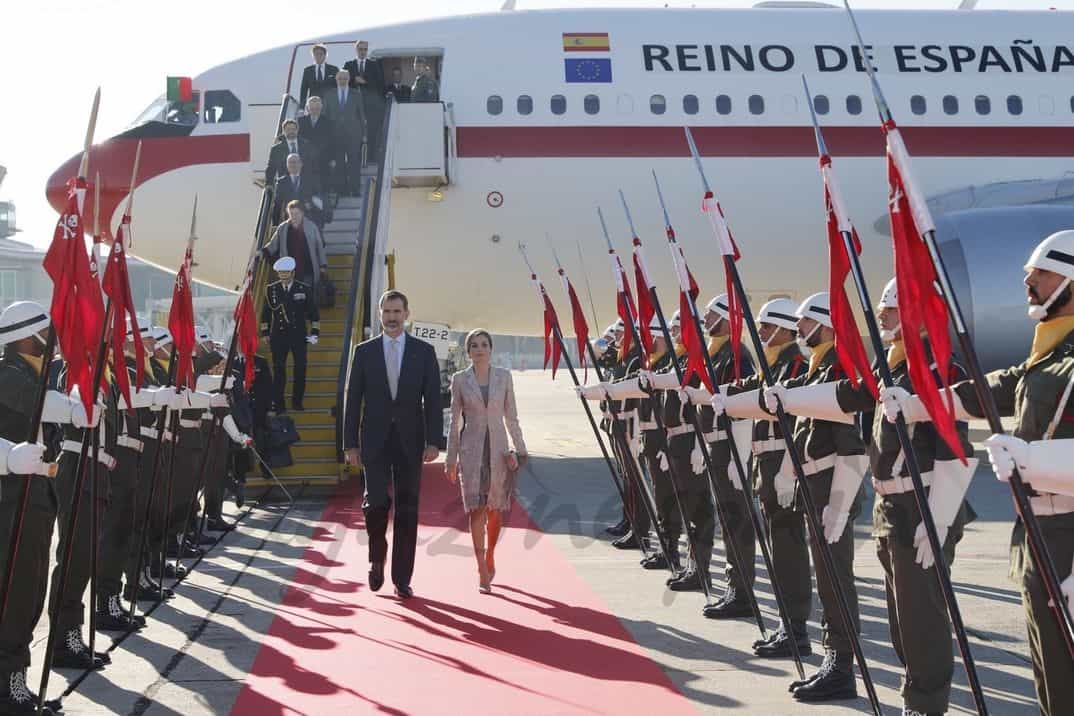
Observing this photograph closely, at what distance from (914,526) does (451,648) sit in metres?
2.48

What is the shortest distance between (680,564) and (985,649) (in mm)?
2814

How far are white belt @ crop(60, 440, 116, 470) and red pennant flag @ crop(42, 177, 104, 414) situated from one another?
610mm

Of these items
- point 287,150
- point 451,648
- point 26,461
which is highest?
point 287,150

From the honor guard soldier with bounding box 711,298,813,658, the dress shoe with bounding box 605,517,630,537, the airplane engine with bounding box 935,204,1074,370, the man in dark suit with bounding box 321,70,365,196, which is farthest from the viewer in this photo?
the man in dark suit with bounding box 321,70,365,196

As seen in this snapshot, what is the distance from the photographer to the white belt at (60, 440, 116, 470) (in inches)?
228

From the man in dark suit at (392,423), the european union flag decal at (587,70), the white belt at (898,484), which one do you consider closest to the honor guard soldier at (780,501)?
the white belt at (898,484)

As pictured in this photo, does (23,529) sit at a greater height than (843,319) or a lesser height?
lesser

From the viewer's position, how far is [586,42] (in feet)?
50.7

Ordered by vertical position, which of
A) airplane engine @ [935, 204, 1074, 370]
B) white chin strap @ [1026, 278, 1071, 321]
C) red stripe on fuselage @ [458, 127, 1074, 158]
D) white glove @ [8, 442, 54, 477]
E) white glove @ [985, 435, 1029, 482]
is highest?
red stripe on fuselage @ [458, 127, 1074, 158]

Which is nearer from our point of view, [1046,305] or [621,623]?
[1046,305]

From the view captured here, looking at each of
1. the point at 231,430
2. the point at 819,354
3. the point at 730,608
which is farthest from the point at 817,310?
the point at 231,430

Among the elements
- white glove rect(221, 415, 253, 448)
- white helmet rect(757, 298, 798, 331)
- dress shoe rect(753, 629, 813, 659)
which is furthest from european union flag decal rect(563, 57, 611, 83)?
dress shoe rect(753, 629, 813, 659)

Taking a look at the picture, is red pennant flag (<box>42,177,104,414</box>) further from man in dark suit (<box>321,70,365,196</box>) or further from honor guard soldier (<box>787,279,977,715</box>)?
man in dark suit (<box>321,70,365,196</box>)

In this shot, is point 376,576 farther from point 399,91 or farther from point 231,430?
point 399,91
